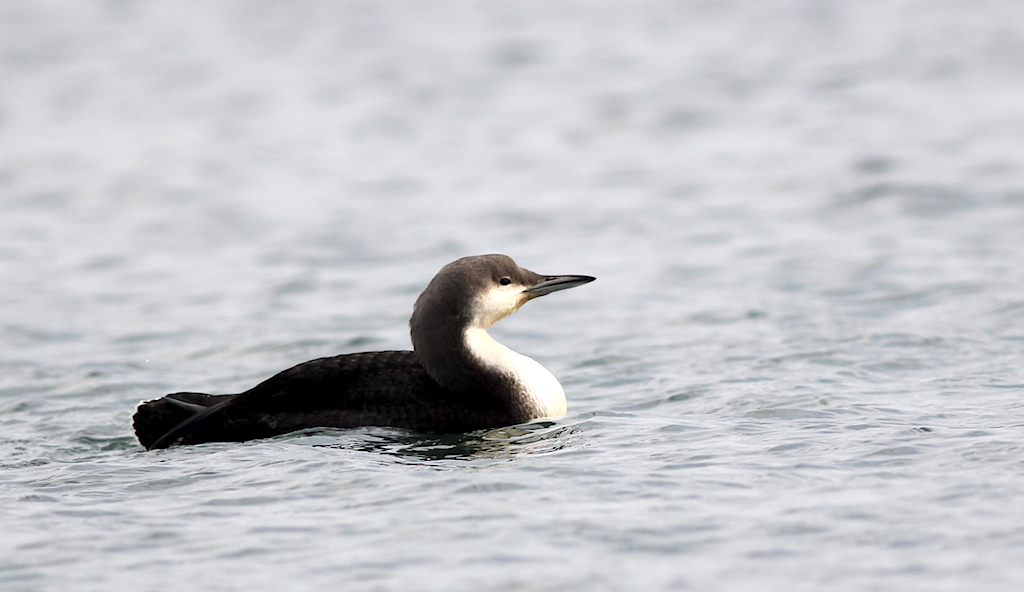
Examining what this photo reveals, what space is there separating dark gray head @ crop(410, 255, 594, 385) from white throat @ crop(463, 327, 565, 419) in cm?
8

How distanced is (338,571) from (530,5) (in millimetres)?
22134

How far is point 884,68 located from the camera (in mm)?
20312

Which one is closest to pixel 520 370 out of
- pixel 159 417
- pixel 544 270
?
pixel 159 417

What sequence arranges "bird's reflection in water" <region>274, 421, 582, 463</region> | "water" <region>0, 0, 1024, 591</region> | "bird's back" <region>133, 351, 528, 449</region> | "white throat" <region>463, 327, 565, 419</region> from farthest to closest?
"white throat" <region>463, 327, 565, 419</region>, "bird's back" <region>133, 351, 528, 449</region>, "bird's reflection in water" <region>274, 421, 582, 463</region>, "water" <region>0, 0, 1024, 591</region>

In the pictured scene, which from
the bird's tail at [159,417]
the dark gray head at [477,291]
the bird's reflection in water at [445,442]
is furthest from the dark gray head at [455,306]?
the bird's tail at [159,417]

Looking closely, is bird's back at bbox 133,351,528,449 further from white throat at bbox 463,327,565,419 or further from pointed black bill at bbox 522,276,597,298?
pointed black bill at bbox 522,276,597,298

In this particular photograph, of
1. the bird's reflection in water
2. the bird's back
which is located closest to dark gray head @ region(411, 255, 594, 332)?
the bird's back

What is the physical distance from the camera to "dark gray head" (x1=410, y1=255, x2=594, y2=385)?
769 cm

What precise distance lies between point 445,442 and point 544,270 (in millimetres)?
5475

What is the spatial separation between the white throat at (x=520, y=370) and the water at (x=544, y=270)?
0.20 m

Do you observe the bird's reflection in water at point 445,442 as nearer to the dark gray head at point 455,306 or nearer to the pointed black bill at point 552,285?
the dark gray head at point 455,306

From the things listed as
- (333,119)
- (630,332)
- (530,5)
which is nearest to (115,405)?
(630,332)

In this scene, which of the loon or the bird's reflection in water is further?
the loon

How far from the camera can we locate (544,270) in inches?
506
